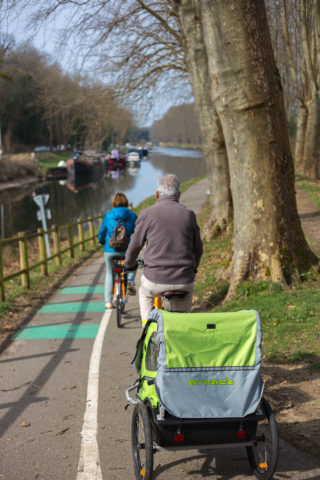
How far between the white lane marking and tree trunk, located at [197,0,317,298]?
275 centimetres

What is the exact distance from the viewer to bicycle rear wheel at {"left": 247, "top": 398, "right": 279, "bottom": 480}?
3.48m

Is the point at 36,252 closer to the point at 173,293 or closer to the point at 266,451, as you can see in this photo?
the point at 173,293

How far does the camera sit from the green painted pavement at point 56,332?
816 centimetres

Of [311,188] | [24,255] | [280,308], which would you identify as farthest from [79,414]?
[311,188]

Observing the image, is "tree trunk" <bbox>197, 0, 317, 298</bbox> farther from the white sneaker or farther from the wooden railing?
the wooden railing

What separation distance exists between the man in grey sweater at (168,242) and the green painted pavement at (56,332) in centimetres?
347

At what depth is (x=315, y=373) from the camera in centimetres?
533

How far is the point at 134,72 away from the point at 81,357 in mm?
17146

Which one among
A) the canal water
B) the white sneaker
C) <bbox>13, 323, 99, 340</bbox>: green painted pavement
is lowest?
the canal water

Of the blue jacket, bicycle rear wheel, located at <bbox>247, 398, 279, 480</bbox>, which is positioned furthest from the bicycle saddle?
the blue jacket

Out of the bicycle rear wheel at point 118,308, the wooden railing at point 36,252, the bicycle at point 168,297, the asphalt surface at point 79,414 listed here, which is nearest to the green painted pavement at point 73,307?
the asphalt surface at point 79,414

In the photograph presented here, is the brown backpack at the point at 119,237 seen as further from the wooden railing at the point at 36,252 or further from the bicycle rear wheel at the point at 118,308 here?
the wooden railing at the point at 36,252

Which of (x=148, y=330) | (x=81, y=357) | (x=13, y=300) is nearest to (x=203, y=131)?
(x=13, y=300)

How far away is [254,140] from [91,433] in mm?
4645
